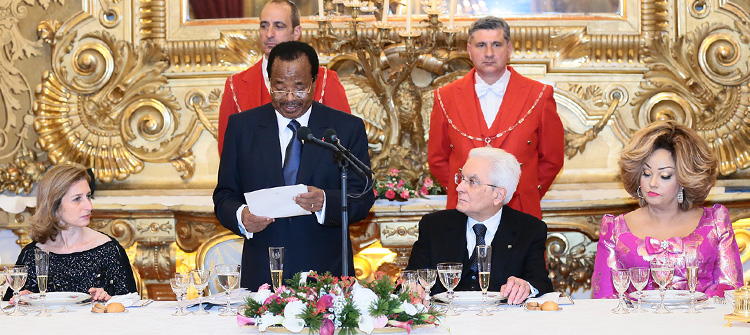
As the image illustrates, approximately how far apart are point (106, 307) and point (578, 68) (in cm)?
352

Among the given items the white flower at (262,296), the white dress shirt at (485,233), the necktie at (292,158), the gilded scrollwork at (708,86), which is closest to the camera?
the white flower at (262,296)

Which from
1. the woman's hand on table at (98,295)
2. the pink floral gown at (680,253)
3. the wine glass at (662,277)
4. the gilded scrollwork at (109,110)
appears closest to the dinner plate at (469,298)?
the wine glass at (662,277)

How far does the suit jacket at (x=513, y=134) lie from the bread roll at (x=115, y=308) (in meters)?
1.95

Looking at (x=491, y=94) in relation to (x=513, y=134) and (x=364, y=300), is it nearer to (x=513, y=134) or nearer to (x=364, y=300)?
(x=513, y=134)

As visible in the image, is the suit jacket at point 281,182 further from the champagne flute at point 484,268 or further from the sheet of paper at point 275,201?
the champagne flute at point 484,268

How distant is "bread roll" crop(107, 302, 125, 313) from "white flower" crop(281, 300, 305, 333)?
0.80 m

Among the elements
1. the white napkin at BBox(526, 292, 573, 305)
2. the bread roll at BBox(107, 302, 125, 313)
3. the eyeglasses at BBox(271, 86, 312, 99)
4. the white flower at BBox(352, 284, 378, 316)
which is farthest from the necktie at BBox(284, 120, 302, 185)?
the white flower at BBox(352, 284, 378, 316)

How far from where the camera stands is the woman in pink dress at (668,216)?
146 inches

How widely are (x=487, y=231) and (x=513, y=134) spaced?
0.98 metres

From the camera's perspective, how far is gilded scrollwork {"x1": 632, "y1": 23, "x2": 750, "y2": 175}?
5699 mm

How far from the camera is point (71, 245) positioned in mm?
4008

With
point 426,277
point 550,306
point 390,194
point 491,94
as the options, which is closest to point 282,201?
point 426,277

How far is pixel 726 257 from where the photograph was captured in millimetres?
3680

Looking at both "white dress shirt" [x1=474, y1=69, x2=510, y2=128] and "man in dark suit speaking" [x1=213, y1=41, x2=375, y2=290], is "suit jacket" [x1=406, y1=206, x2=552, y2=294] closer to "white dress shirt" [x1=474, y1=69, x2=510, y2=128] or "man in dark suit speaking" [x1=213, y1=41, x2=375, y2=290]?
"man in dark suit speaking" [x1=213, y1=41, x2=375, y2=290]
